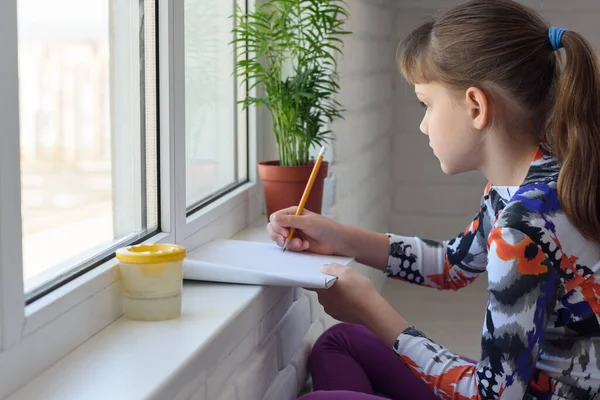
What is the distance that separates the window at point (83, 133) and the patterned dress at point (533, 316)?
0.41 m

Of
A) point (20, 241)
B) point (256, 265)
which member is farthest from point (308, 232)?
point (20, 241)

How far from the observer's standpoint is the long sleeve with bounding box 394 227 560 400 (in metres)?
1.00

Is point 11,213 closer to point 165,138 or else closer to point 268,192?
point 165,138

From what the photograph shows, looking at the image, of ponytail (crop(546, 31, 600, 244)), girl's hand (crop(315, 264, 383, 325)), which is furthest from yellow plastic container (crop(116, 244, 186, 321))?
ponytail (crop(546, 31, 600, 244))

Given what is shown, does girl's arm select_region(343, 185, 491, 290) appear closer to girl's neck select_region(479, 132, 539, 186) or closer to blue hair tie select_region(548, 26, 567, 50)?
girl's neck select_region(479, 132, 539, 186)

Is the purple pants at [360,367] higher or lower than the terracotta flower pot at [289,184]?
lower

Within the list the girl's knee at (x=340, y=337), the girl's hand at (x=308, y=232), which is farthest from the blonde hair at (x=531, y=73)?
the girl's knee at (x=340, y=337)

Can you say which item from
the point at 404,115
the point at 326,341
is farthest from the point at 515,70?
the point at 404,115

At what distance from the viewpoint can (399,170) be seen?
8.94ft

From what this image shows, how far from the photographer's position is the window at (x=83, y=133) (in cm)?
88

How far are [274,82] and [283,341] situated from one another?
45cm

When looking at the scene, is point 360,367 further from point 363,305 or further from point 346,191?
point 346,191

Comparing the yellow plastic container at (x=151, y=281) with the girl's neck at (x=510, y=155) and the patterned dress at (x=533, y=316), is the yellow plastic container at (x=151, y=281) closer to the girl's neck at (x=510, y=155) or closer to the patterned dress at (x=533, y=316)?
the patterned dress at (x=533, y=316)

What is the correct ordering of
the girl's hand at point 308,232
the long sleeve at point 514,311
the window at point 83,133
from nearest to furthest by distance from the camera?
1. the window at point 83,133
2. the long sleeve at point 514,311
3. the girl's hand at point 308,232
